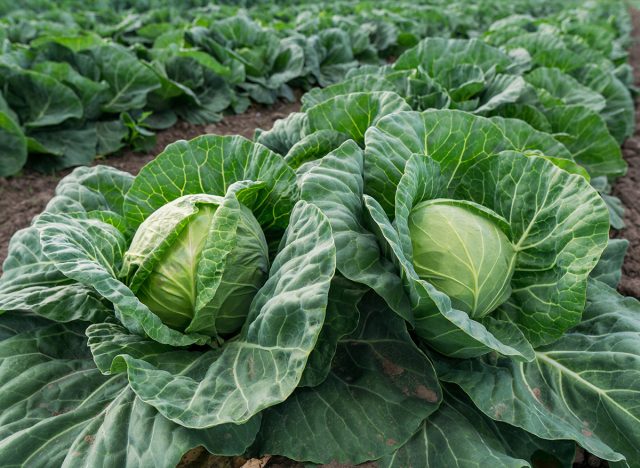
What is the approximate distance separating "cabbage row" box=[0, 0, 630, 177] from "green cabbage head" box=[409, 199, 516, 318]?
4238 mm

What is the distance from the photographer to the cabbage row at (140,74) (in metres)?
5.55

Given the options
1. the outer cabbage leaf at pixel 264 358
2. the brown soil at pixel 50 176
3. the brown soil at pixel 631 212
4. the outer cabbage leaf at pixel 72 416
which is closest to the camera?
the outer cabbage leaf at pixel 264 358

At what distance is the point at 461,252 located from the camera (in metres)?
2.18

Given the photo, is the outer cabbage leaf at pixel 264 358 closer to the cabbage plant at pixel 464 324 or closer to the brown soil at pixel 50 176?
the cabbage plant at pixel 464 324

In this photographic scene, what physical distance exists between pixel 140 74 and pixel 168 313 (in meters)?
4.68

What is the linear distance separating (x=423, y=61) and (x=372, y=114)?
239 centimetres

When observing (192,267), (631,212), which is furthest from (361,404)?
(631,212)

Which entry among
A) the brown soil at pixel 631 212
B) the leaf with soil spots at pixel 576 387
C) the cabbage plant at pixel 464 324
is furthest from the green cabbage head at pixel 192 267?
the brown soil at pixel 631 212

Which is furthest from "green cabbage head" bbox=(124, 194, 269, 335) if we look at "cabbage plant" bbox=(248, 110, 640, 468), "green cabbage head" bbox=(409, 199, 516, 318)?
"green cabbage head" bbox=(409, 199, 516, 318)

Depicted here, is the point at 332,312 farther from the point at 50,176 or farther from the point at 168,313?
the point at 50,176

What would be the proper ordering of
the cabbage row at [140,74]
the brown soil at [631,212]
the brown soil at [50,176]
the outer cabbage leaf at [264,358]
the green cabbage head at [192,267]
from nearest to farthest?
the outer cabbage leaf at [264,358] < the green cabbage head at [192,267] < the brown soil at [631,212] < the brown soil at [50,176] < the cabbage row at [140,74]

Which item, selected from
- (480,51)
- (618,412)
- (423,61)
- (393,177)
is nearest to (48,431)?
(393,177)

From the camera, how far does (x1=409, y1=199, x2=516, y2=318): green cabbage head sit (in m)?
2.18

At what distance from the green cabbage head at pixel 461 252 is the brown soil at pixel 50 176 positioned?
3.26m
